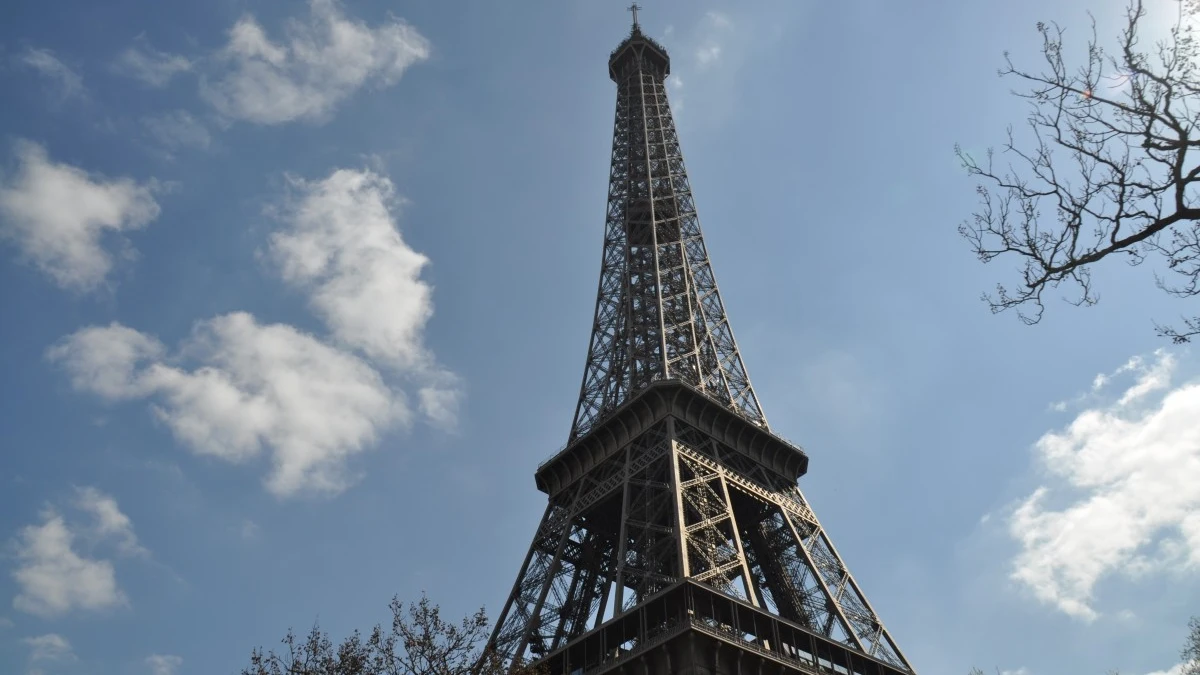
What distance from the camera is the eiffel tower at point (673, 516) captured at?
3822 cm

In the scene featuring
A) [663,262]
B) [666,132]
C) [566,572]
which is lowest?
[566,572]

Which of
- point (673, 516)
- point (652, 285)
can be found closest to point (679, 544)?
point (673, 516)

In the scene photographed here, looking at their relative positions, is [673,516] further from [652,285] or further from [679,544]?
[652,285]

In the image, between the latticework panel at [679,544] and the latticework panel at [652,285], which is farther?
the latticework panel at [652,285]

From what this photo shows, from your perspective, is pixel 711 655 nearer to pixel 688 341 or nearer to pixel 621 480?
pixel 621 480

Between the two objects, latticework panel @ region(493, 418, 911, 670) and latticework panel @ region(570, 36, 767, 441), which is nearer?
latticework panel @ region(493, 418, 911, 670)

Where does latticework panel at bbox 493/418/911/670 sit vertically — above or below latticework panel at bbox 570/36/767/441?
below

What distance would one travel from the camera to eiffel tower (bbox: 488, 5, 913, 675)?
38219 mm

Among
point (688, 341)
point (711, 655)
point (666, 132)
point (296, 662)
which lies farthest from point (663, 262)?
point (296, 662)

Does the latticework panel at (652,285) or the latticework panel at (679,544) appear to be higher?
the latticework panel at (652,285)

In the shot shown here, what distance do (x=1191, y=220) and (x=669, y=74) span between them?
8193 cm

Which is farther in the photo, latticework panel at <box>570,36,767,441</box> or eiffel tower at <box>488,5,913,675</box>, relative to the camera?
latticework panel at <box>570,36,767,441</box>

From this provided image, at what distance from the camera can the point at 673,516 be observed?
45719 mm

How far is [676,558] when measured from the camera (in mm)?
42375
